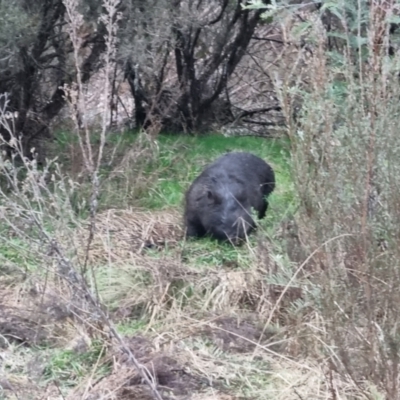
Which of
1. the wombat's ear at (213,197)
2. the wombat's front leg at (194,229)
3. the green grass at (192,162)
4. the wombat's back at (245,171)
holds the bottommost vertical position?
the wombat's front leg at (194,229)

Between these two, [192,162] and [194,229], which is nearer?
[194,229]

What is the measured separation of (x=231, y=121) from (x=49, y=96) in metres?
3.80

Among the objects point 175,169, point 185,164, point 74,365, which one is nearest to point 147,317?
point 74,365

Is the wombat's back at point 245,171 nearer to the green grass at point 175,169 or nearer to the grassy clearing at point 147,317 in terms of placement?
the green grass at point 175,169

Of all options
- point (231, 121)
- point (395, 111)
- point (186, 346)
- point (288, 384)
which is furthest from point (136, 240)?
point (231, 121)

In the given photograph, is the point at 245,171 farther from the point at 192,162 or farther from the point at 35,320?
the point at 35,320

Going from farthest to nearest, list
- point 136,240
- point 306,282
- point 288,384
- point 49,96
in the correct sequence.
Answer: point 49,96 → point 136,240 → point 306,282 → point 288,384

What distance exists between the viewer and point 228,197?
8.48 m

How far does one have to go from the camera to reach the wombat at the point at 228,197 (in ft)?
27.0

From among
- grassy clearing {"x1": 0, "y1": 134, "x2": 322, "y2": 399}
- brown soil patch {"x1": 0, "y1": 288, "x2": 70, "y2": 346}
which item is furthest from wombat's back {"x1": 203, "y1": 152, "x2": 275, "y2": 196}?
brown soil patch {"x1": 0, "y1": 288, "x2": 70, "y2": 346}

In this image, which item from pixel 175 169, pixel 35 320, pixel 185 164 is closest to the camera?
pixel 35 320

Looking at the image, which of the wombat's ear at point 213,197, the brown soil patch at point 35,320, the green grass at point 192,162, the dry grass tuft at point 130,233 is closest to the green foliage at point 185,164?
the green grass at point 192,162

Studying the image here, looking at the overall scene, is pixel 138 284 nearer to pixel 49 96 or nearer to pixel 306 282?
pixel 306 282

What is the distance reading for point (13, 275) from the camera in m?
6.65
